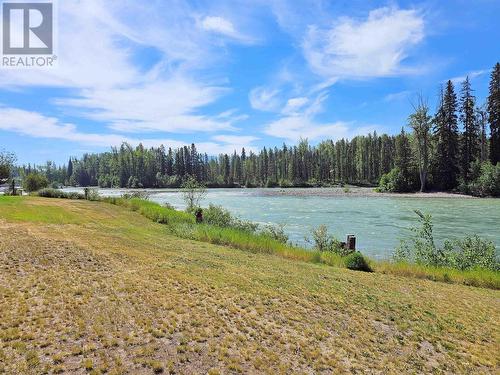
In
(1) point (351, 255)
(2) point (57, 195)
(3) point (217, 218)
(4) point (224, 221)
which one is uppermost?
(2) point (57, 195)

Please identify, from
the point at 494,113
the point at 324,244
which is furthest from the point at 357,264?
the point at 494,113

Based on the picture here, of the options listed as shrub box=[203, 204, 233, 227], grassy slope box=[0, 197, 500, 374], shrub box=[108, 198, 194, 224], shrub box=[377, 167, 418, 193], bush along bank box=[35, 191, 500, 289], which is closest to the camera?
grassy slope box=[0, 197, 500, 374]

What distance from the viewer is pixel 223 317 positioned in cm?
694

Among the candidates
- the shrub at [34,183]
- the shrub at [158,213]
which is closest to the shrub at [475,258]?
the shrub at [158,213]

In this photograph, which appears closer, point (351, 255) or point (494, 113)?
point (351, 255)

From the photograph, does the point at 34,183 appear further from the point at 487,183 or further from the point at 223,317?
the point at 487,183

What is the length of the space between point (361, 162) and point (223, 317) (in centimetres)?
12033

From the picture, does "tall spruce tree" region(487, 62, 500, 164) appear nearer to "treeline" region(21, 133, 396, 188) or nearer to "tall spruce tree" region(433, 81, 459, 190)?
"tall spruce tree" region(433, 81, 459, 190)

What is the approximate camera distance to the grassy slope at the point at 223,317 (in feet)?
17.6

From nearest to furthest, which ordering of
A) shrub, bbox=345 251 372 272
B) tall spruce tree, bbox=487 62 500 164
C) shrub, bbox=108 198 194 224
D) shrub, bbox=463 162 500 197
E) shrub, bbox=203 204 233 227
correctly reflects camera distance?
shrub, bbox=345 251 372 272
shrub, bbox=203 204 233 227
shrub, bbox=108 198 194 224
shrub, bbox=463 162 500 197
tall spruce tree, bbox=487 62 500 164

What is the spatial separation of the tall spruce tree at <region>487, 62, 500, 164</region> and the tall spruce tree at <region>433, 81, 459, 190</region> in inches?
206

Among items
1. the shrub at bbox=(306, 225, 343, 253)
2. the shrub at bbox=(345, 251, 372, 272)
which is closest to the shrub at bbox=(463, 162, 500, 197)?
the shrub at bbox=(306, 225, 343, 253)

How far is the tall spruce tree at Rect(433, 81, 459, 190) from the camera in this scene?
6247cm

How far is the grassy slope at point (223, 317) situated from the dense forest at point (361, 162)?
120 feet
